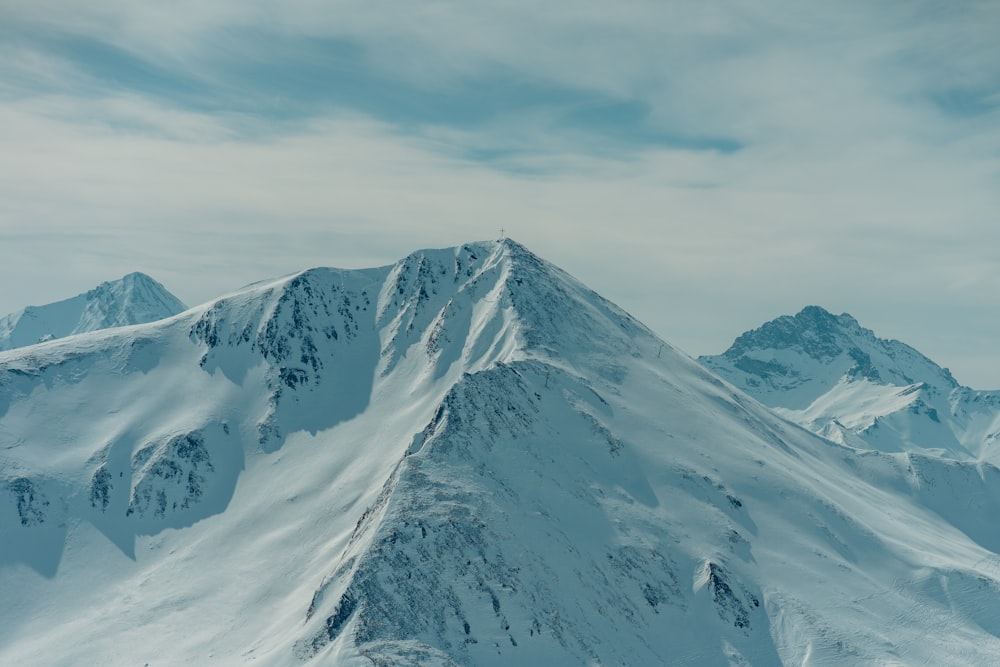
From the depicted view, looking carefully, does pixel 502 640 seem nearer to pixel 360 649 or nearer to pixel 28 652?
pixel 360 649

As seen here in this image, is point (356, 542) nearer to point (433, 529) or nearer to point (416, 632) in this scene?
point (433, 529)

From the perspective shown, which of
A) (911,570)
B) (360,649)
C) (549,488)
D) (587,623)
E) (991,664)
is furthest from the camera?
(911,570)

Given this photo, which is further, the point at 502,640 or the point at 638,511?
the point at 638,511

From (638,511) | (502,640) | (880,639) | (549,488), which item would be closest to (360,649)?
(502,640)

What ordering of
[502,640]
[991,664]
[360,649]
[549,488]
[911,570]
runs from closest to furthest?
1. [360,649]
2. [502,640]
3. [991,664]
4. [549,488]
5. [911,570]

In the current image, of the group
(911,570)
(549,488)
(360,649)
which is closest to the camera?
(360,649)

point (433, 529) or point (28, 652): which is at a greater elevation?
point (433, 529)

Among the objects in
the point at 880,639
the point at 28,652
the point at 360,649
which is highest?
the point at 880,639

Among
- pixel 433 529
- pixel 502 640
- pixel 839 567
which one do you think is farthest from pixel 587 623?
pixel 839 567

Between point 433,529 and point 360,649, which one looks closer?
point 360,649
